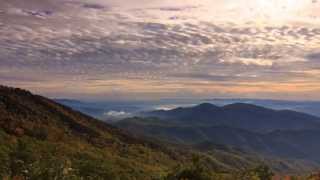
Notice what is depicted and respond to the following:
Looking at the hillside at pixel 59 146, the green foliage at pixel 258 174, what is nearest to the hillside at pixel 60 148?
the hillside at pixel 59 146

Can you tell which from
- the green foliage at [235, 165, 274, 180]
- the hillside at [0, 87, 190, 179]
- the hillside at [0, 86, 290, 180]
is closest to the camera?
the green foliage at [235, 165, 274, 180]

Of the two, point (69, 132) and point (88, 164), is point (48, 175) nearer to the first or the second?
point (88, 164)

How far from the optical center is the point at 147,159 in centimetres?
11762

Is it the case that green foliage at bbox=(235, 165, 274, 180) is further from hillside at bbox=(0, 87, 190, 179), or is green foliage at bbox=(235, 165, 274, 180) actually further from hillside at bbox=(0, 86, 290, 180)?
hillside at bbox=(0, 87, 190, 179)

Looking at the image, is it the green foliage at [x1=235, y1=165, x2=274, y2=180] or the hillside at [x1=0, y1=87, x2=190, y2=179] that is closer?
the green foliage at [x1=235, y1=165, x2=274, y2=180]

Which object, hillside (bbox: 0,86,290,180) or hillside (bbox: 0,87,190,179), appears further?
hillside (bbox: 0,87,190,179)

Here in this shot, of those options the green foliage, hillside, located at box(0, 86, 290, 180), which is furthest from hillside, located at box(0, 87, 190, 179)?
the green foliage

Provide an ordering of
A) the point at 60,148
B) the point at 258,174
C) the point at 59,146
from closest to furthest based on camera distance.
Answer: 1. the point at 258,174
2. the point at 60,148
3. the point at 59,146

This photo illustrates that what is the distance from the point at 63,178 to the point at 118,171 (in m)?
51.9

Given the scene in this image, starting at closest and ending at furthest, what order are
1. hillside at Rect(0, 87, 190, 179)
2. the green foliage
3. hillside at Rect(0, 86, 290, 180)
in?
the green foliage
hillside at Rect(0, 86, 290, 180)
hillside at Rect(0, 87, 190, 179)

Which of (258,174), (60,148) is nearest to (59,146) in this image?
(60,148)

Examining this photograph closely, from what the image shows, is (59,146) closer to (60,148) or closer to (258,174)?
(60,148)

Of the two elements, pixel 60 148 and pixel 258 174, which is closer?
pixel 258 174

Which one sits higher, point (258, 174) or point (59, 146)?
point (258, 174)
